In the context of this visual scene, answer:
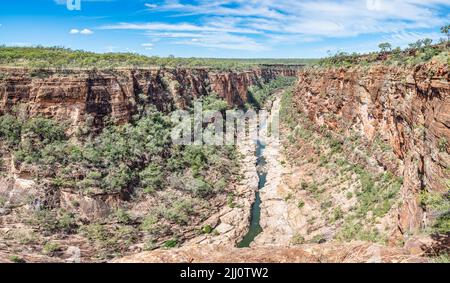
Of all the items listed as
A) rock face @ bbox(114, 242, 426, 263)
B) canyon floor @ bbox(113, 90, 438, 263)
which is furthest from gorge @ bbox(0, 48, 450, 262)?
rock face @ bbox(114, 242, 426, 263)

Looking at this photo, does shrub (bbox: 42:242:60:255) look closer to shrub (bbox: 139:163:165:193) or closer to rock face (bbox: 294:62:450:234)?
shrub (bbox: 139:163:165:193)

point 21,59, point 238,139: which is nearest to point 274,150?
point 238,139

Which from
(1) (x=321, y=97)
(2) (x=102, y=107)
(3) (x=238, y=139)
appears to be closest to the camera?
(2) (x=102, y=107)

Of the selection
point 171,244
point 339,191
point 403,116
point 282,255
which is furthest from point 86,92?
point 282,255

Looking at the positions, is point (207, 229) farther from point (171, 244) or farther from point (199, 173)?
point (199, 173)

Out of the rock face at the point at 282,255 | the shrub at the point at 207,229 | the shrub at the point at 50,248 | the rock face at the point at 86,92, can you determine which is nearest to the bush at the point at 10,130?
the rock face at the point at 86,92

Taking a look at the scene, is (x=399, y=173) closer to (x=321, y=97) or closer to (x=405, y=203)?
(x=405, y=203)
